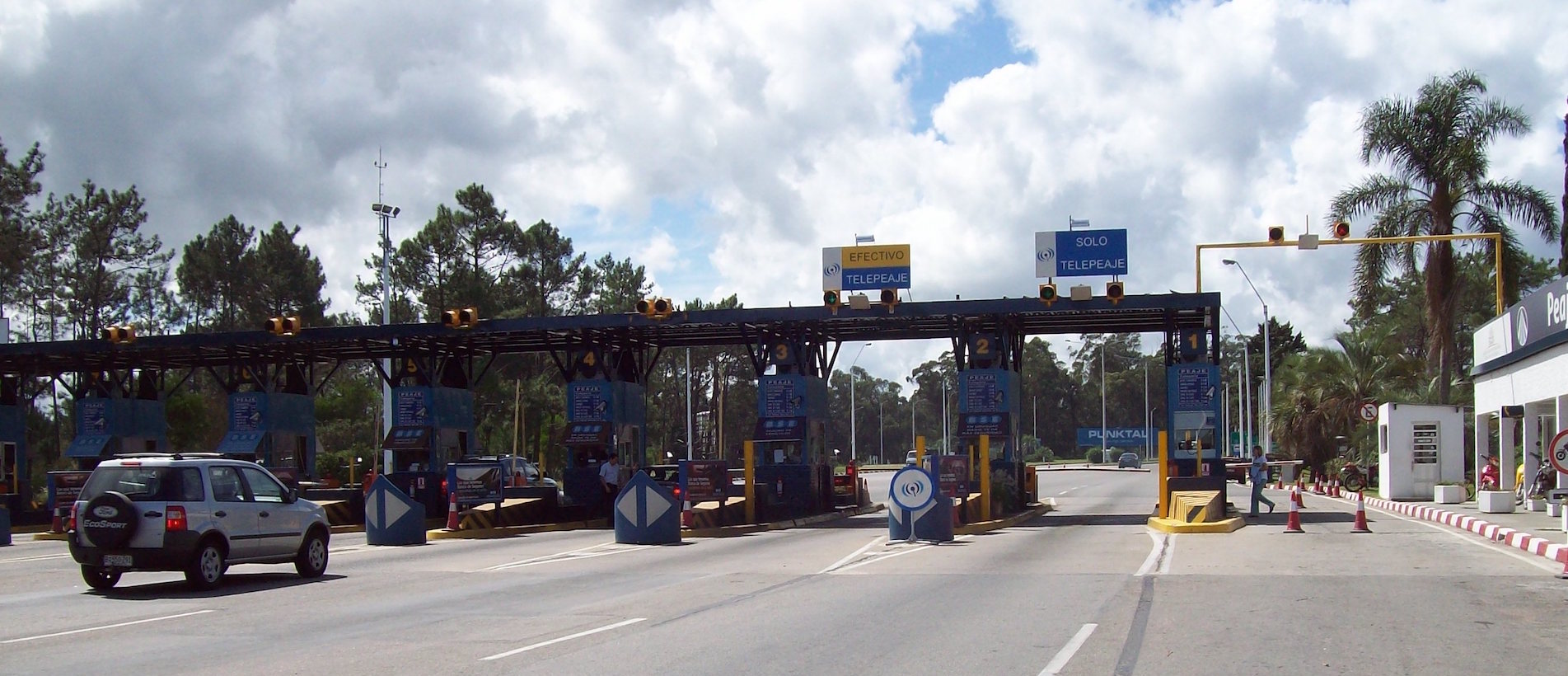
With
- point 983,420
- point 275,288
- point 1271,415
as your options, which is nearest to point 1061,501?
point 983,420

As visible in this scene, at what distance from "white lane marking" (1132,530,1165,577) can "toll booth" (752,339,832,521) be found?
10.3 meters

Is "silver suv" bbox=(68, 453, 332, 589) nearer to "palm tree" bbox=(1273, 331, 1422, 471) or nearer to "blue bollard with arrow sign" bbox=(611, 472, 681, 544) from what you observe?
"blue bollard with arrow sign" bbox=(611, 472, 681, 544)

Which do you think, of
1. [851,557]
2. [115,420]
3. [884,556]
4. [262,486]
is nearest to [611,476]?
[851,557]

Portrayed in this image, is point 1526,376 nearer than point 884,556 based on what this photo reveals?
No

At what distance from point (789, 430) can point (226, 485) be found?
16948 millimetres

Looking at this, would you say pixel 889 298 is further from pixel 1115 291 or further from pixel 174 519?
pixel 174 519

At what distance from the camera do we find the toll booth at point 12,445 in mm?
37594

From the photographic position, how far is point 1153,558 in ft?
60.2

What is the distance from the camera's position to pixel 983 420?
31.3 metres

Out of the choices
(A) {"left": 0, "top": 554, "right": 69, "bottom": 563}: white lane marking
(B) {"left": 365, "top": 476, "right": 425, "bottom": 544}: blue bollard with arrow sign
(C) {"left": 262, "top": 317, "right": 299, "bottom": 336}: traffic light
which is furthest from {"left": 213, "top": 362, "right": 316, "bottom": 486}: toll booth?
(A) {"left": 0, "top": 554, "right": 69, "bottom": 563}: white lane marking

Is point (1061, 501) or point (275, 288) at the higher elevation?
point (275, 288)

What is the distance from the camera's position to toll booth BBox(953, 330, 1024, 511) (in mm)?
31172

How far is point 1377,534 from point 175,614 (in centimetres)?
1892

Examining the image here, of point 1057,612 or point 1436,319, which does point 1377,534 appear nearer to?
point 1057,612
